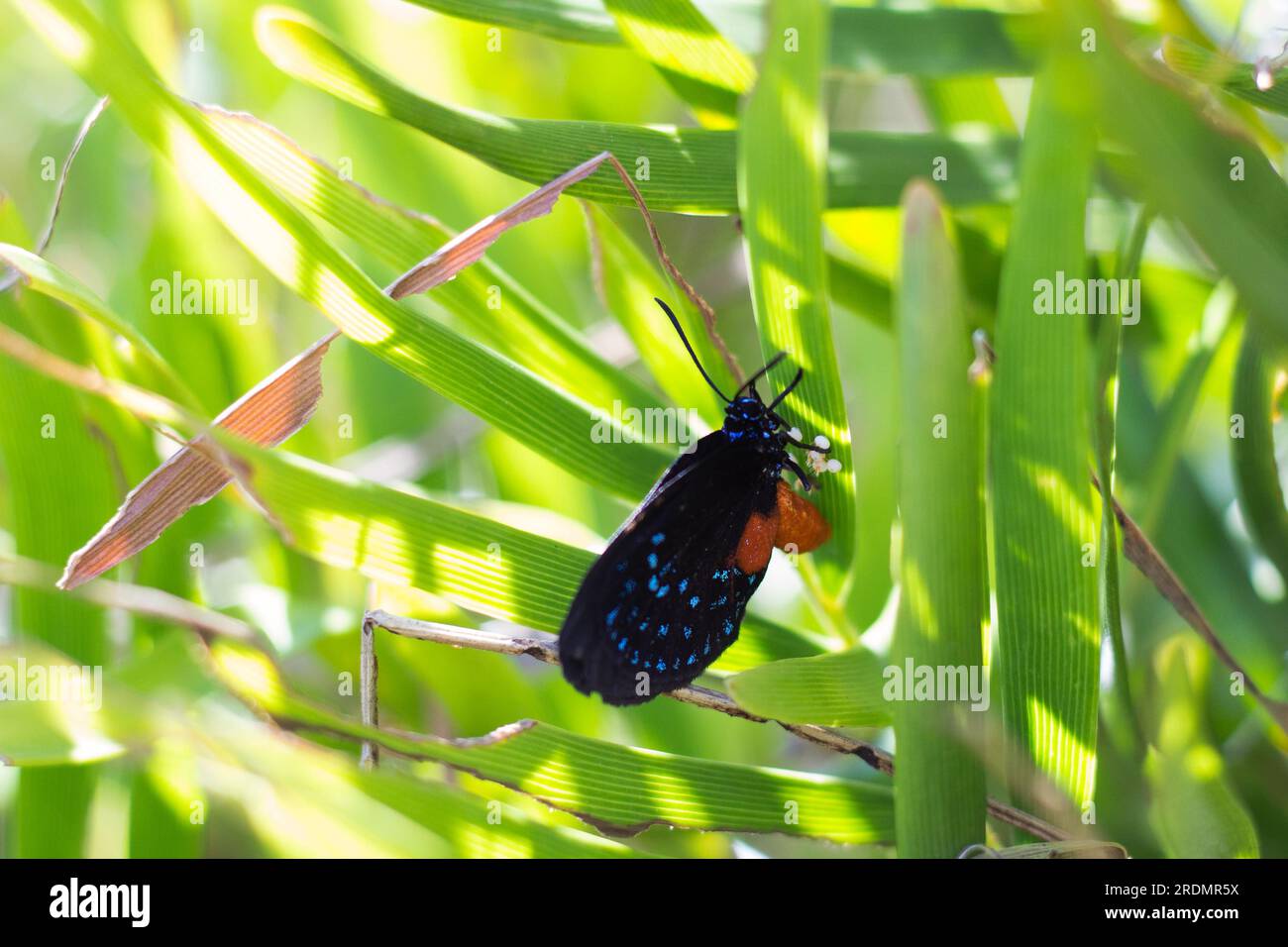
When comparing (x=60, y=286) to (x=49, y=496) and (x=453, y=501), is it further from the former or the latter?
(x=453, y=501)

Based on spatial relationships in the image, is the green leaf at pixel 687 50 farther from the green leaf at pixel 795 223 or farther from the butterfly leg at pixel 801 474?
the butterfly leg at pixel 801 474

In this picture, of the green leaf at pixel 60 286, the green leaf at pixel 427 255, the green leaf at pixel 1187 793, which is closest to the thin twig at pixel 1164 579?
the green leaf at pixel 1187 793

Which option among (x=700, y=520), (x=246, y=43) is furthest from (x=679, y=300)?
(x=246, y=43)

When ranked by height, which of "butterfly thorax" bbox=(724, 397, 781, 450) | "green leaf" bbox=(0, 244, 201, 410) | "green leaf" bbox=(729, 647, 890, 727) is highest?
"green leaf" bbox=(0, 244, 201, 410)

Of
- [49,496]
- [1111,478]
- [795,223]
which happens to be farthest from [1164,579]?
[49,496]

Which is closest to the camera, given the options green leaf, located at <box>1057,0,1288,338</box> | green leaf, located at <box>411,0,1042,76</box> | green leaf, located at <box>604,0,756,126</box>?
green leaf, located at <box>1057,0,1288,338</box>

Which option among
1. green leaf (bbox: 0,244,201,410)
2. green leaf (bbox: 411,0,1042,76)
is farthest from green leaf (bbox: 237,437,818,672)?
green leaf (bbox: 411,0,1042,76)

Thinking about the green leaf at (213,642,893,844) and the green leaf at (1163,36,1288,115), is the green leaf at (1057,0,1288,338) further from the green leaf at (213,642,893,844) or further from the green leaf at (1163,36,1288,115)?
the green leaf at (213,642,893,844)
